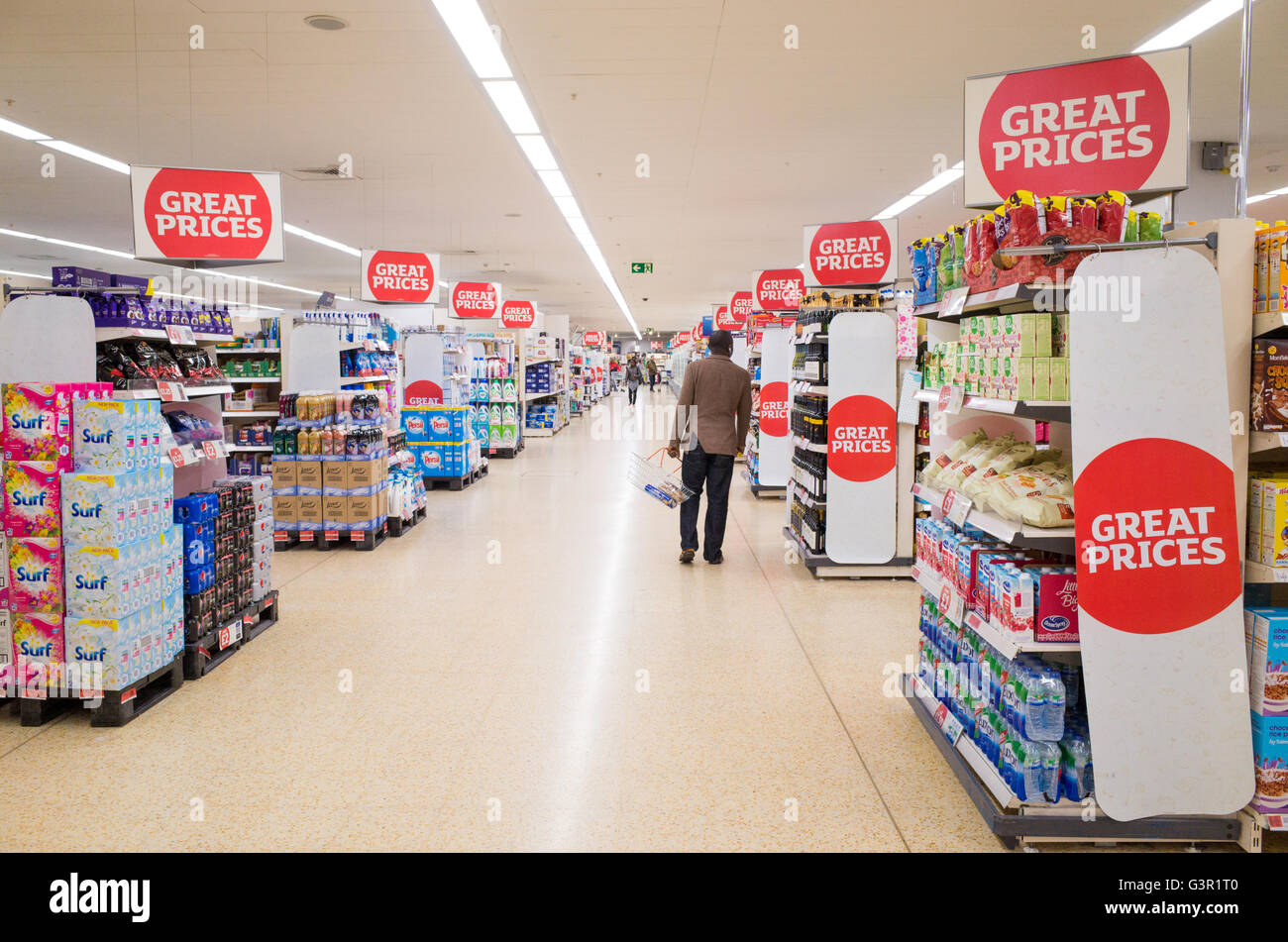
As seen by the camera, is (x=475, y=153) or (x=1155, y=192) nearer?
(x=1155, y=192)

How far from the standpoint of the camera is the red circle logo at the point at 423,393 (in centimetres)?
1103

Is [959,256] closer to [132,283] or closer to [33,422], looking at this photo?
[33,422]

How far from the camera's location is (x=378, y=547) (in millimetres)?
7547

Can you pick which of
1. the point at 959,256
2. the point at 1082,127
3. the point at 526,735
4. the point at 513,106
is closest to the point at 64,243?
the point at 513,106

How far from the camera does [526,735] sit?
11.9 ft

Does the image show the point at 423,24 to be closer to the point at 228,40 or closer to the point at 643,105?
the point at 228,40

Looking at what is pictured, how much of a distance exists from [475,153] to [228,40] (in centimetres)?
356

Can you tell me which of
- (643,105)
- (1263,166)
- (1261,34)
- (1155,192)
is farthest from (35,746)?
(1263,166)

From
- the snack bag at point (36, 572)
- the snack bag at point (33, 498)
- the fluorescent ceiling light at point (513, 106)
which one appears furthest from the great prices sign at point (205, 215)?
the snack bag at point (36, 572)

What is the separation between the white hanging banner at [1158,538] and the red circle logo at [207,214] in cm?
540

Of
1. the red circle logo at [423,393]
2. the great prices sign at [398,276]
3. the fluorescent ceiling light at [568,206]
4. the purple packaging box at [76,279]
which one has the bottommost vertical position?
the red circle logo at [423,393]

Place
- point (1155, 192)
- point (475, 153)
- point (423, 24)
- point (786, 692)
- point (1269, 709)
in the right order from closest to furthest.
Answer: point (1269, 709)
point (1155, 192)
point (786, 692)
point (423, 24)
point (475, 153)

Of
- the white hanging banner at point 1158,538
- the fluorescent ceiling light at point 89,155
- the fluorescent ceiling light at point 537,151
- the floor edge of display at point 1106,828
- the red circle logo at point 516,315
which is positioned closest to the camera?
the white hanging banner at point 1158,538

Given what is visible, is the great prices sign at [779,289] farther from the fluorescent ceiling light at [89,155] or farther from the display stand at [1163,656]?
the display stand at [1163,656]
